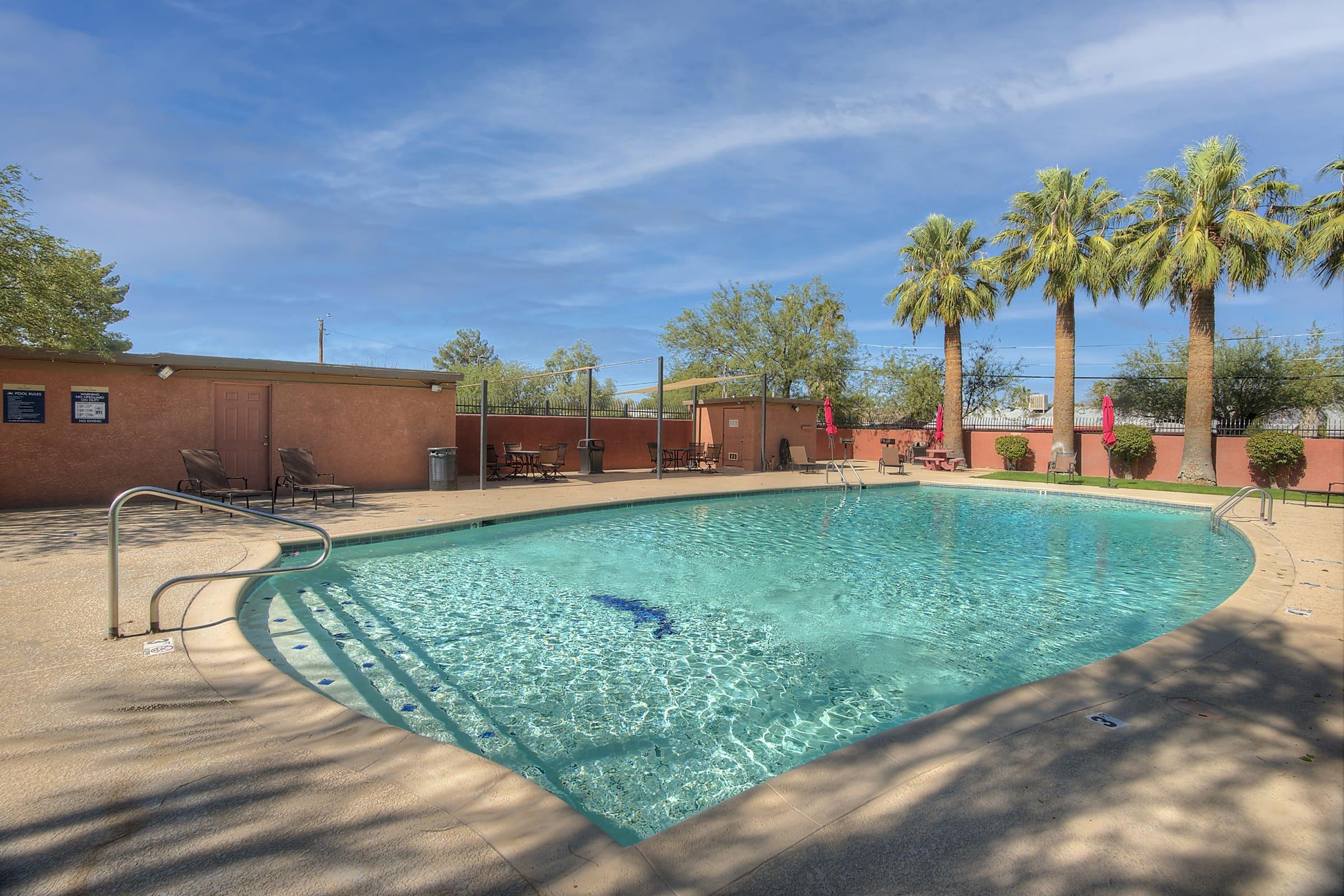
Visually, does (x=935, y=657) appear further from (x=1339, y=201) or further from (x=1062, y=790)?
(x=1339, y=201)

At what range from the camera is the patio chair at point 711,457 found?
61.7 ft

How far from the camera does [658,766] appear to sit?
3178mm

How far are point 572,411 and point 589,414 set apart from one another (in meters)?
1.82

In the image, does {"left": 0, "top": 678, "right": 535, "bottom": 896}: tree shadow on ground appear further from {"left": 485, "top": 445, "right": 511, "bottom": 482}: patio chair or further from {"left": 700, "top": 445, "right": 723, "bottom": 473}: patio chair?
{"left": 700, "top": 445, "right": 723, "bottom": 473}: patio chair

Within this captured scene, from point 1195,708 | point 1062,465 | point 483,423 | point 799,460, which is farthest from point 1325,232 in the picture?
point 483,423

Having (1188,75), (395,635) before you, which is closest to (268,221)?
(395,635)

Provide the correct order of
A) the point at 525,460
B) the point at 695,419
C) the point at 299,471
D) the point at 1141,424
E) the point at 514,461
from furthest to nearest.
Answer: the point at 1141,424
the point at 695,419
the point at 525,460
the point at 514,461
the point at 299,471

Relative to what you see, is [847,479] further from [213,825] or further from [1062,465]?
[213,825]

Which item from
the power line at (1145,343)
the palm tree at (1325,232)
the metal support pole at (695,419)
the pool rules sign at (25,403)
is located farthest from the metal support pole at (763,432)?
the pool rules sign at (25,403)

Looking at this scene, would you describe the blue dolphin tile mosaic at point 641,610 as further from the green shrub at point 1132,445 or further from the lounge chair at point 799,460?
the green shrub at point 1132,445

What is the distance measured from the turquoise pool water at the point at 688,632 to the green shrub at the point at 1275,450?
7.73 metres

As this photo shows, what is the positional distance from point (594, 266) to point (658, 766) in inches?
2235

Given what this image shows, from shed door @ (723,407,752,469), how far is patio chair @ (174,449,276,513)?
42.1ft

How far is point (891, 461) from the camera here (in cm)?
2061
